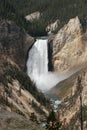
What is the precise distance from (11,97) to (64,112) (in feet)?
120

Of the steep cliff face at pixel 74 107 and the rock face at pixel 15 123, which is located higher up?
the rock face at pixel 15 123

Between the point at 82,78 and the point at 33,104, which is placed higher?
the point at 82,78

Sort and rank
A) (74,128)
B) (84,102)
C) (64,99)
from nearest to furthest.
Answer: (74,128) < (84,102) < (64,99)

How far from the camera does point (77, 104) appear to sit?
497ft

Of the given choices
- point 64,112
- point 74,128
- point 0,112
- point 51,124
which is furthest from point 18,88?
point 0,112

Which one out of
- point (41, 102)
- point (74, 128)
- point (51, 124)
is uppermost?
point (51, 124)

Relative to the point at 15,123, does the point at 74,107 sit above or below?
below

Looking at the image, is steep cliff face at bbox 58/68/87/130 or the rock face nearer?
the rock face

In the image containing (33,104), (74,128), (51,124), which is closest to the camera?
(51,124)

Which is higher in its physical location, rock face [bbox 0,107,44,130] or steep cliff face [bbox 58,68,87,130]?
rock face [bbox 0,107,44,130]

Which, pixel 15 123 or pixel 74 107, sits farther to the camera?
pixel 74 107

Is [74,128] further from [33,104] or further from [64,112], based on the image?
[33,104]

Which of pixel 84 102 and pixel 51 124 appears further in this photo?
pixel 84 102

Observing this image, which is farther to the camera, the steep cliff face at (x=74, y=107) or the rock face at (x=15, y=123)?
the steep cliff face at (x=74, y=107)
